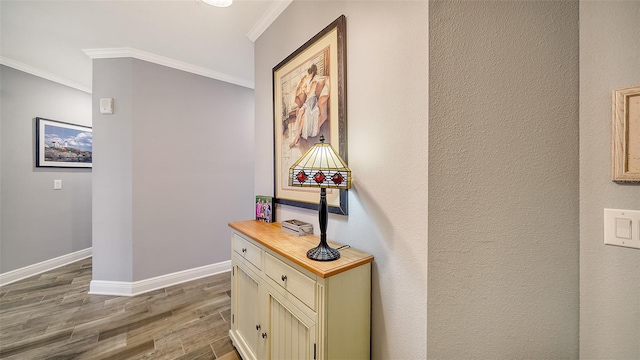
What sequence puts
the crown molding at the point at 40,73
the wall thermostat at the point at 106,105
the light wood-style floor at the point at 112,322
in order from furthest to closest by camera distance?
1. the crown molding at the point at 40,73
2. the wall thermostat at the point at 106,105
3. the light wood-style floor at the point at 112,322

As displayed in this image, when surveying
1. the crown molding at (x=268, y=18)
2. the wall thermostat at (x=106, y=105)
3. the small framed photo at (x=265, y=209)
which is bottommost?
the small framed photo at (x=265, y=209)

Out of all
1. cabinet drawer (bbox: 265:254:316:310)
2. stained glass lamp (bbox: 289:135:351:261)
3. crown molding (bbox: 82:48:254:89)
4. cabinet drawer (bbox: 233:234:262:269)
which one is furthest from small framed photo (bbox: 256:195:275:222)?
crown molding (bbox: 82:48:254:89)

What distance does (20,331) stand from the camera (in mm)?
1781

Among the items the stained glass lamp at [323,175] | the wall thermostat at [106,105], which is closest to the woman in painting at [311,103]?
the stained glass lamp at [323,175]

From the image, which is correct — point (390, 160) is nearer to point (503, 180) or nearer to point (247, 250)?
point (503, 180)

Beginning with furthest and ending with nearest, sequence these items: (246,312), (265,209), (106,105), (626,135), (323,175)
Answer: (106,105), (265,209), (246,312), (323,175), (626,135)

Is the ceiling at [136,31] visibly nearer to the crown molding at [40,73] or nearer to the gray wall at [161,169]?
the crown molding at [40,73]

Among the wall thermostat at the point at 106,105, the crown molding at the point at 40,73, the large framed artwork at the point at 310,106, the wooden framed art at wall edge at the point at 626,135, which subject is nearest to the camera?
the wooden framed art at wall edge at the point at 626,135

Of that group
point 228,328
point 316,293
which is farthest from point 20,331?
point 316,293

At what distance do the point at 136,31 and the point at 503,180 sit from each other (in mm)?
2894

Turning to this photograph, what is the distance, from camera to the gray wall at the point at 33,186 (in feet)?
8.34

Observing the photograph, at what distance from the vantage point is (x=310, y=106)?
4.36ft

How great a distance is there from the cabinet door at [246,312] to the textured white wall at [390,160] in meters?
0.62

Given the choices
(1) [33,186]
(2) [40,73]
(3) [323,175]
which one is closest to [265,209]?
(3) [323,175]
